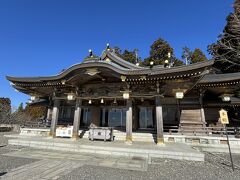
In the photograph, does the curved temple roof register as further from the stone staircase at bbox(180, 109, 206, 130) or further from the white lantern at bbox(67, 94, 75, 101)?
the stone staircase at bbox(180, 109, 206, 130)

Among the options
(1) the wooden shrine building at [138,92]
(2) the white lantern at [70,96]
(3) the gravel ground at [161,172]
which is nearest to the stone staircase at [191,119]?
(1) the wooden shrine building at [138,92]

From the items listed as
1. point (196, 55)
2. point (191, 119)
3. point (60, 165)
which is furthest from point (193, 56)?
point (60, 165)

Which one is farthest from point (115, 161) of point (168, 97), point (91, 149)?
point (168, 97)

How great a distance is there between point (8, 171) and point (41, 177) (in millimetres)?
1419

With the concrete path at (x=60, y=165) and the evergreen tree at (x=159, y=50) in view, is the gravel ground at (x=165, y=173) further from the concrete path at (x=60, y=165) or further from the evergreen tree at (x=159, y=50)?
the evergreen tree at (x=159, y=50)

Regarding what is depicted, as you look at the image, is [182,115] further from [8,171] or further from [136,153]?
[8,171]

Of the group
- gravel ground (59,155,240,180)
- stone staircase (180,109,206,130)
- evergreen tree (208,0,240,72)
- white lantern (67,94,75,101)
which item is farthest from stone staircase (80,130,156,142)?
evergreen tree (208,0,240,72)

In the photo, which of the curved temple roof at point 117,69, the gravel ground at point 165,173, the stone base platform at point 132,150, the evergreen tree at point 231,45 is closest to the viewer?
the gravel ground at point 165,173

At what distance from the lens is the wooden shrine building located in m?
9.15

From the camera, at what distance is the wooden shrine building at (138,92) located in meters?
9.15

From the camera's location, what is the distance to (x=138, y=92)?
10125mm

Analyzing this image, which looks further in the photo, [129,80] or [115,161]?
[129,80]

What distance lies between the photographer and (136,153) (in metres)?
7.64

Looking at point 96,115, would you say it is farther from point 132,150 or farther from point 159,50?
point 159,50
